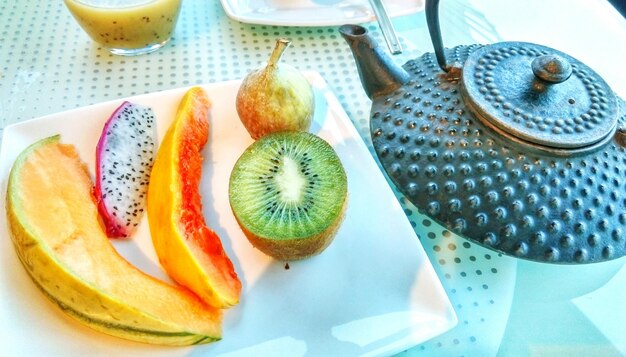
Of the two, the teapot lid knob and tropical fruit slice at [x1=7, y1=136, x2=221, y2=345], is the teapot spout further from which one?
tropical fruit slice at [x1=7, y1=136, x2=221, y2=345]

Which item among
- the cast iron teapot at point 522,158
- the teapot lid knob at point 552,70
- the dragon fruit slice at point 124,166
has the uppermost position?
the teapot lid knob at point 552,70

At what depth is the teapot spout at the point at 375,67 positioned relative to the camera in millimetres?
764

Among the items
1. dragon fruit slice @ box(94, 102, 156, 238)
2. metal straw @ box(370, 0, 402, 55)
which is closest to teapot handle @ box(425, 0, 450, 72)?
metal straw @ box(370, 0, 402, 55)

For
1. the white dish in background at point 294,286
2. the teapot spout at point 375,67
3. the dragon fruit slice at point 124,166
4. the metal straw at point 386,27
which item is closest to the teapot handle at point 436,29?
the teapot spout at point 375,67

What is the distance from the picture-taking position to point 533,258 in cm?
59

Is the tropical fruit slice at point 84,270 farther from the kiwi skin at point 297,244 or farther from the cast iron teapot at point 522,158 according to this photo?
the cast iron teapot at point 522,158

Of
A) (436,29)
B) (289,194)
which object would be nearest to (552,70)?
(436,29)

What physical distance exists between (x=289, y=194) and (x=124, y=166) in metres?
0.29

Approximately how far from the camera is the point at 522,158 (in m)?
0.61

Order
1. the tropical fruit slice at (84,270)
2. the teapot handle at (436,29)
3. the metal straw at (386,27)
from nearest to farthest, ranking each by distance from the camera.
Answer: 1. the tropical fruit slice at (84,270)
2. the teapot handle at (436,29)
3. the metal straw at (386,27)

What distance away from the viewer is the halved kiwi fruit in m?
0.65

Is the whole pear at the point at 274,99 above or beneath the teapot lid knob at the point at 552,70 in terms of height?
beneath

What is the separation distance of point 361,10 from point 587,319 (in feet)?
2.58

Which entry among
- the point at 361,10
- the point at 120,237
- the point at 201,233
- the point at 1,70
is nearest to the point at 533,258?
the point at 201,233
